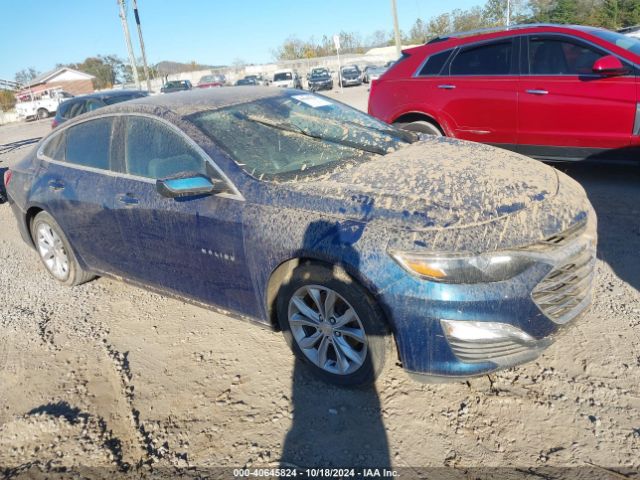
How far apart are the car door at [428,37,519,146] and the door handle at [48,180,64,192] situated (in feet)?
13.9

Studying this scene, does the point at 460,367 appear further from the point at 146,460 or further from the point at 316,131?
the point at 316,131

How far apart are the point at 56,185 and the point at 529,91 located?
15.8 feet

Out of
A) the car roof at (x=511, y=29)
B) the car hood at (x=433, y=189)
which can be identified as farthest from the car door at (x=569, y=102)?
the car hood at (x=433, y=189)

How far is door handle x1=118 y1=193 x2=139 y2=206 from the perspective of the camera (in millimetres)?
3327

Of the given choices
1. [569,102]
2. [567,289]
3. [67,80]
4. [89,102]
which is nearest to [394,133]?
[567,289]

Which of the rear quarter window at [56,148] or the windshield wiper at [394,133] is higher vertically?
the rear quarter window at [56,148]

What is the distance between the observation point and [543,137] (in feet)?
17.8

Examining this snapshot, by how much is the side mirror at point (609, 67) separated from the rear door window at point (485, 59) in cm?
94

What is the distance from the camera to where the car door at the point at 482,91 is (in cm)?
558

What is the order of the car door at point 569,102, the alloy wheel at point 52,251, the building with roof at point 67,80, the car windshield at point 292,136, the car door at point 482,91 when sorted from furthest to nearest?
the building with roof at point 67,80
the car door at point 482,91
the car door at point 569,102
the alloy wheel at point 52,251
the car windshield at point 292,136

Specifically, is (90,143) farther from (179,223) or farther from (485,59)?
(485,59)

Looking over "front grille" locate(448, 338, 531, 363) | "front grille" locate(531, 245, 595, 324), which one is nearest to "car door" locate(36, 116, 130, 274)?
"front grille" locate(448, 338, 531, 363)

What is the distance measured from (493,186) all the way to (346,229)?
0.85 metres

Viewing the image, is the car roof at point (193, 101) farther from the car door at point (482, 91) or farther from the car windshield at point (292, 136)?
the car door at point (482, 91)
